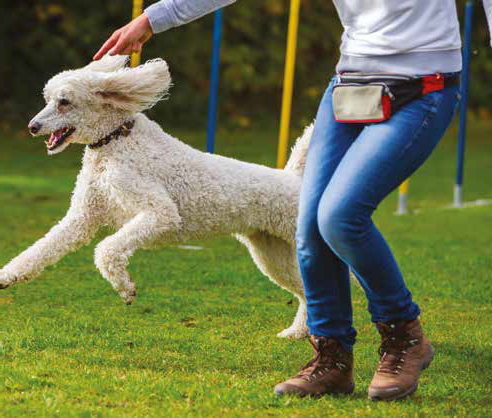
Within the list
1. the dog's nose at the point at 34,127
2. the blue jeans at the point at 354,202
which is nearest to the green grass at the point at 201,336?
the blue jeans at the point at 354,202

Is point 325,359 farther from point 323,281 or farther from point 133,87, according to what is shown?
point 133,87

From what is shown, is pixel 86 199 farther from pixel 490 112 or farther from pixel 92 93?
pixel 490 112

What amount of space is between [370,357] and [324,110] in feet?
4.14

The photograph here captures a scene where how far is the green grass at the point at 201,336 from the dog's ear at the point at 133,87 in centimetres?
106

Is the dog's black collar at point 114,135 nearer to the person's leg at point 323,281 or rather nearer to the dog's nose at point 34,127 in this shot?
the dog's nose at point 34,127

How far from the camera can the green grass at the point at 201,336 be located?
318 centimetres

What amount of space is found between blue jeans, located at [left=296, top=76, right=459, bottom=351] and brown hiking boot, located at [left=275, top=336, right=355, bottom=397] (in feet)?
0.12

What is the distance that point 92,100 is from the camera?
4.13 m

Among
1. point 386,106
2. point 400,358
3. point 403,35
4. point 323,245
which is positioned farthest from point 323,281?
point 403,35

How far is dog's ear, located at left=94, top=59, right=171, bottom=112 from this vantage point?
4.12m

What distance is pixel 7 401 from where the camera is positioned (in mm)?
3102

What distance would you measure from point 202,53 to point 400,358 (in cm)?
1539

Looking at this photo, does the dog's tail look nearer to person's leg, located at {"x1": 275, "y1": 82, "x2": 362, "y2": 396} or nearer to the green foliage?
person's leg, located at {"x1": 275, "y1": 82, "x2": 362, "y2": 396}

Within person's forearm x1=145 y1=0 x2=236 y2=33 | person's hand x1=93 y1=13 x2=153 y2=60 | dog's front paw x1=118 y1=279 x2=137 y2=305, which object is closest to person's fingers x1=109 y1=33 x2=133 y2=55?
person's hand x1=93 y1=13 x2=153 y2=60
